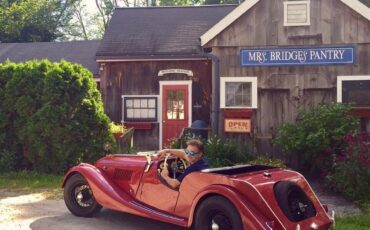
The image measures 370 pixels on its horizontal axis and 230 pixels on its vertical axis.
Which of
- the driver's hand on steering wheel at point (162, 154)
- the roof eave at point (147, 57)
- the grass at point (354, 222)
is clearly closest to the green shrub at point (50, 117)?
the roof eave at point (147, 57)

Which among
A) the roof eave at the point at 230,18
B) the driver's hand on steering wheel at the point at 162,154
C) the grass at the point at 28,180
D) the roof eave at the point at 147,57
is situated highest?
the roof eave at the point at 230,18

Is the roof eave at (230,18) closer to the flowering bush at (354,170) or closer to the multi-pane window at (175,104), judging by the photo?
the multi-pane window at (175,104)

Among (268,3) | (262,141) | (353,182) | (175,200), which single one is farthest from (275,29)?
(175,200)

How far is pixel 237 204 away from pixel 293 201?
72 cm

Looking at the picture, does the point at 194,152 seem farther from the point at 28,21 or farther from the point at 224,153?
the point at 28,21

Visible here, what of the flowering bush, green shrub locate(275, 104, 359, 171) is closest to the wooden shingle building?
green shrub locate(275, 104, 359, 171)

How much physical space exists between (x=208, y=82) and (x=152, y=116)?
219 cm

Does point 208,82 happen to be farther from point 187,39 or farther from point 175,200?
point 175,200

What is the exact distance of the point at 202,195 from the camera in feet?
17.3

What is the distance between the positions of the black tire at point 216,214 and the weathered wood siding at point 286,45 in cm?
684

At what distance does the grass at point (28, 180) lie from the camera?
9.37m

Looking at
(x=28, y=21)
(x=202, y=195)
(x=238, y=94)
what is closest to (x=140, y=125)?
(x=238, y=94)

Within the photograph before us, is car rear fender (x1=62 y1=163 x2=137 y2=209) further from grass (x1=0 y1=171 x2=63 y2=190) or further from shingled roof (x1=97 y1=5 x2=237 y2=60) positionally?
shingled roof (x1=97 y1=5 x2=237 y2=60)

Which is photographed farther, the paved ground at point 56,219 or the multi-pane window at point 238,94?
the multi-pane window at point 238,94
